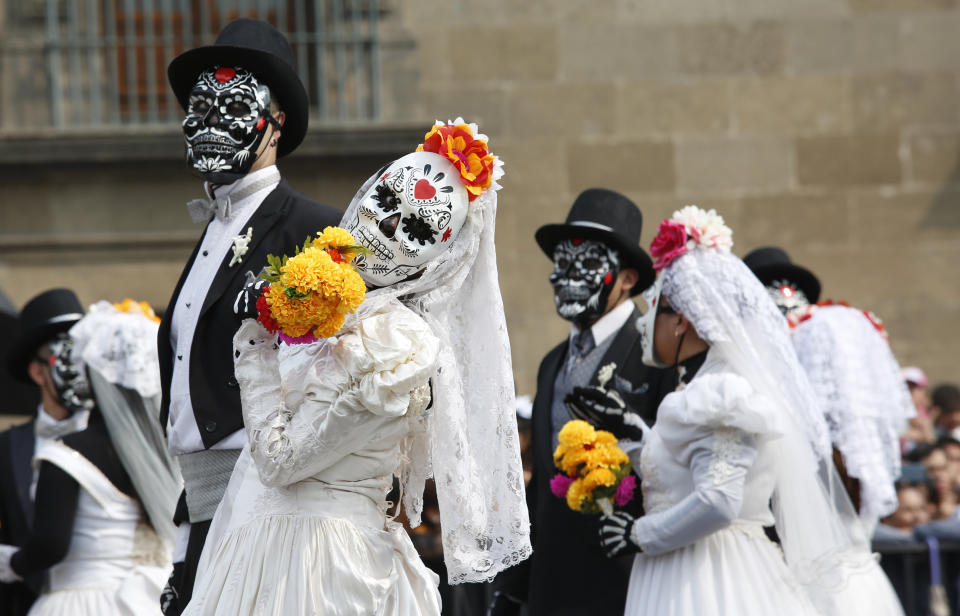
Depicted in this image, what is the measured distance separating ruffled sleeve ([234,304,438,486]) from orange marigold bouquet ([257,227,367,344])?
0.54ft

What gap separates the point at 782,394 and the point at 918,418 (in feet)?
15.4

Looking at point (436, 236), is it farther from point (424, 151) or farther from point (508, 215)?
point (508, 215)

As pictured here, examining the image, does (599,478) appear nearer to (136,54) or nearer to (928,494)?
(928,494)

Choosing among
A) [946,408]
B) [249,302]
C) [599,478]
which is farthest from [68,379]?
[946,408]

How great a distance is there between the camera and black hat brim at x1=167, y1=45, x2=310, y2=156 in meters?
4.68

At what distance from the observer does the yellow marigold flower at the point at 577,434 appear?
5285mm

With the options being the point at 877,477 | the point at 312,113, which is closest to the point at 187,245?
the point at 312,113

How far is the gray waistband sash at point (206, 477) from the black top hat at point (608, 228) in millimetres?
2096

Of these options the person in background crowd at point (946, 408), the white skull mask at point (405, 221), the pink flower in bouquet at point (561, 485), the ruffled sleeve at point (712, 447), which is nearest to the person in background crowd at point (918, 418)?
the person in background crowd at point (946, 408)

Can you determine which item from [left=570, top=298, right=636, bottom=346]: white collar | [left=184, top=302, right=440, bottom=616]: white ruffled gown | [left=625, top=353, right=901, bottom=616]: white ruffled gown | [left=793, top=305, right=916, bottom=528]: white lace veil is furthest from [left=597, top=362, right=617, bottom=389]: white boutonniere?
[left=184, top=302, right=440, bottom=616]: white ruffled gown

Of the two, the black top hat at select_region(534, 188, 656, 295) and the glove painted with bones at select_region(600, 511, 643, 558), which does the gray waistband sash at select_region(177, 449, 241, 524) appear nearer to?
the glove painted with bones at select_region(600, 511, 643, 558)

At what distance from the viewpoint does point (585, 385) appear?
19.2 ft

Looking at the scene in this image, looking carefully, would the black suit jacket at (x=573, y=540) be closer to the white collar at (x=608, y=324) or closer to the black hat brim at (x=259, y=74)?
the white collar at (x=608, y=324)

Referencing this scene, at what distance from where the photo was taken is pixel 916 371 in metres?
9.79
